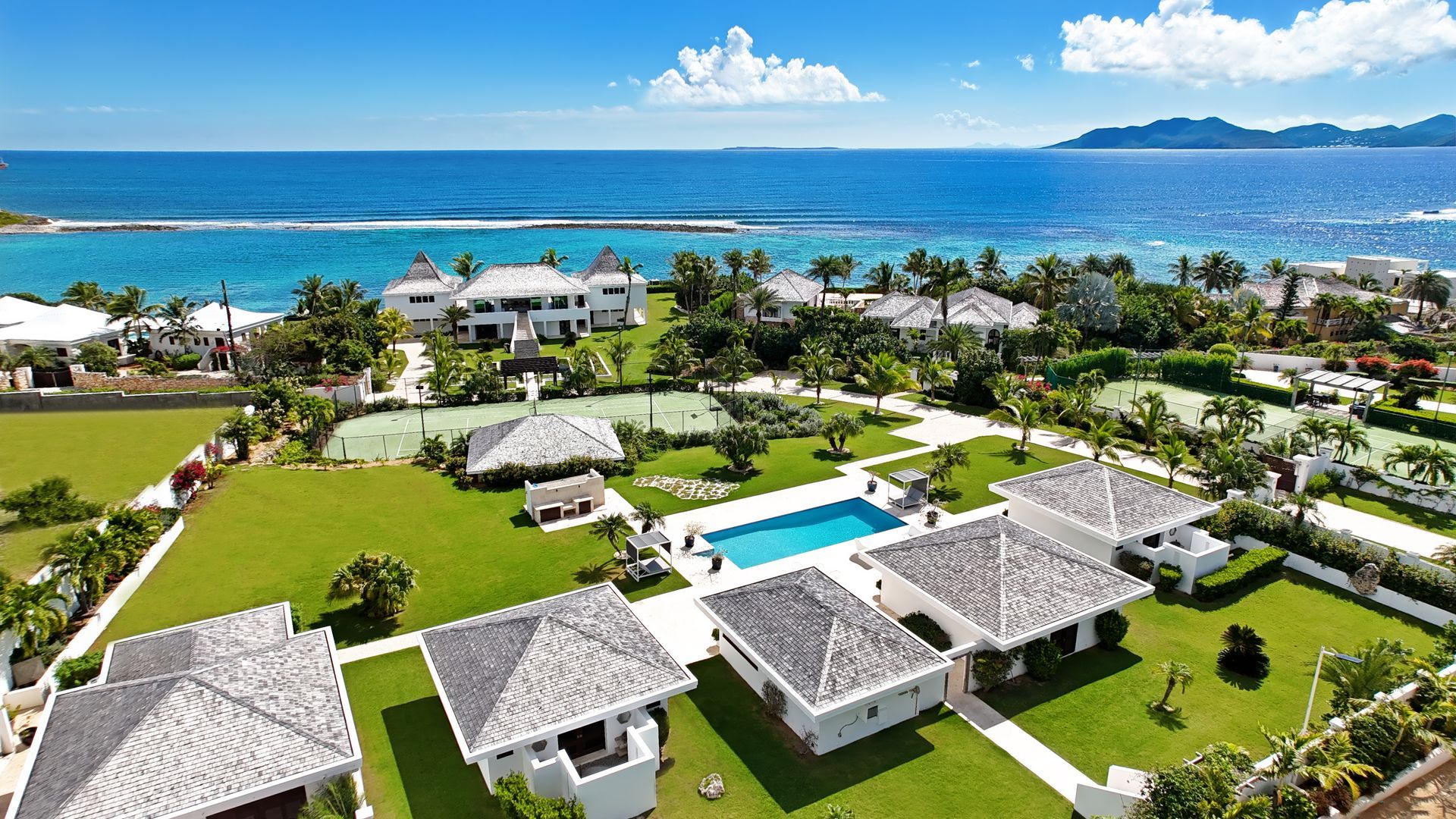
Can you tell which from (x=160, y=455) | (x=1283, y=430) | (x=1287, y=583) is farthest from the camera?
(x=1283, y=430)

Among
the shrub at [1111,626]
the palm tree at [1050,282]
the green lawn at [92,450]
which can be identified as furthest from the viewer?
the palm tree at [1050,282]

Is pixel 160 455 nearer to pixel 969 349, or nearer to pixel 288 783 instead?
pixel 288 783

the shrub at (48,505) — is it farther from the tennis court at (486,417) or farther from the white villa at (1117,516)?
the white villa at (1117,516)

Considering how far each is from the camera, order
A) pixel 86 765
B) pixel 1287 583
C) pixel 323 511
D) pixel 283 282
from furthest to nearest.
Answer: pixel 283 282 < pixel 323 511 < pixel 1287 583 < pixel 86 765

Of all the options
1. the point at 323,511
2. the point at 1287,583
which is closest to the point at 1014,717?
the point at 1287,583

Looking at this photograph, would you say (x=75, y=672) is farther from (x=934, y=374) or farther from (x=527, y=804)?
(x=934, y=374)

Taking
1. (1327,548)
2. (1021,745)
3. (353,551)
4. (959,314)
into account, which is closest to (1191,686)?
(1021,745)

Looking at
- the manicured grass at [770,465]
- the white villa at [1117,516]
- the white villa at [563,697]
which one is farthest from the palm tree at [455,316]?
the white villa at [1117,516]
